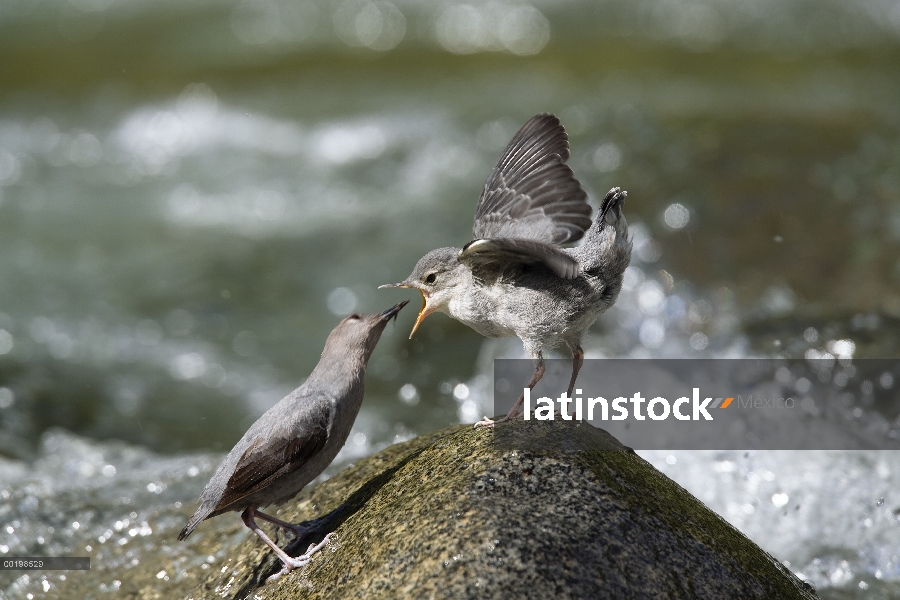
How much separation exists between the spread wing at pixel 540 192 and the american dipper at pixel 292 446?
51.7 inches

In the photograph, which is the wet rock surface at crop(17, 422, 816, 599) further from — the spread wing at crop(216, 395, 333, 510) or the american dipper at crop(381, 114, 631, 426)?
the american dipper at crop(381, 114, 631, 426)

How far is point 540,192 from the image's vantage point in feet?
16.9

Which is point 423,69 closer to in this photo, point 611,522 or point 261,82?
point 261,82

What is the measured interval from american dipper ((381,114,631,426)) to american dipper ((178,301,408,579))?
55cm

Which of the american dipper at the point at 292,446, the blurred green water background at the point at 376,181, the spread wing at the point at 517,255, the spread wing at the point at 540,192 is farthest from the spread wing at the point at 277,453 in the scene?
the blurred green water background at the point at 376,181

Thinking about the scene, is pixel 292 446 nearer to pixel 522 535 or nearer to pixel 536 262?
pixel 522 535

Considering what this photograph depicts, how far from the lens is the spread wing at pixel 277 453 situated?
3.91 metres

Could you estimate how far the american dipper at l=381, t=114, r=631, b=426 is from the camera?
4.34 m

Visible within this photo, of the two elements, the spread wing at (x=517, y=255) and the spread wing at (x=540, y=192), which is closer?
the spread wing at (x=517, y=255)

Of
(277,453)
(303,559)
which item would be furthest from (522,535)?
(277,453)

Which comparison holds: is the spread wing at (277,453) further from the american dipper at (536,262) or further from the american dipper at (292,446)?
the american dipper at (536,262)

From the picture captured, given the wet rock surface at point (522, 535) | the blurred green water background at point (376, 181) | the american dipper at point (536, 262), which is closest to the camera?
the wet rock surface at point (522, 535)

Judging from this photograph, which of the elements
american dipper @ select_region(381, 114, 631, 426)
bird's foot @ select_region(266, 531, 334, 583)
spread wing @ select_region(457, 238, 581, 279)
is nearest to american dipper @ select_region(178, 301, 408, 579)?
bird's foot @ select_region(266, 531, 334, 583)

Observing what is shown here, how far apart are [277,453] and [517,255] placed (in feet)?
4.93
